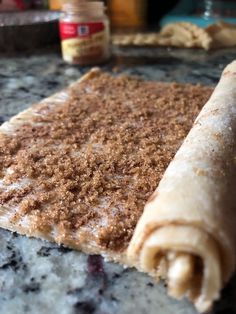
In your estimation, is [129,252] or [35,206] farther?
[35,206]

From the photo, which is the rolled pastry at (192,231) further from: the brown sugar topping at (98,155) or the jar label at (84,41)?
the jar label at (84,41)

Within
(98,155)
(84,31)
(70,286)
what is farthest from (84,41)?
(70,286)

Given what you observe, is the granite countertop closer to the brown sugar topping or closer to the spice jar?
the brown sugar topping

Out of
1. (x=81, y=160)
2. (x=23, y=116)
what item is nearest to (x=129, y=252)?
(x=81, y=160)

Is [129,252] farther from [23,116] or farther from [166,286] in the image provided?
[23,116]

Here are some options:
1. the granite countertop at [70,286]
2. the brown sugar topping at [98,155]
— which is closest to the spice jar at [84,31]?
the brown sugar topping at [98,155]

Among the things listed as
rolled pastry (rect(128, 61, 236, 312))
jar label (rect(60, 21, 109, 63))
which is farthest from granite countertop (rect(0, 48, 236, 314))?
jar label (rect(60, 21, 109, 63))

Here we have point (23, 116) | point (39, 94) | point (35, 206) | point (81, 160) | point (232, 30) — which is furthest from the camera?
point (232, 30)
